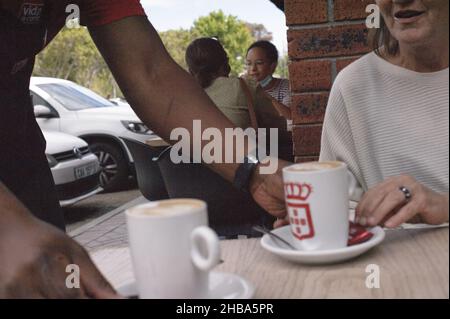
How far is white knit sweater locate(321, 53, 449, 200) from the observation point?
1370 mm

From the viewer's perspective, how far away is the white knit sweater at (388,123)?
1.37m

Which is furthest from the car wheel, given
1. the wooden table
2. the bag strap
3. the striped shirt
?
the wooden table

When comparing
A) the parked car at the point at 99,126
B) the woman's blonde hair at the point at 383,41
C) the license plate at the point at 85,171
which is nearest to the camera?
the woman's blonde hair at the point at 383,41

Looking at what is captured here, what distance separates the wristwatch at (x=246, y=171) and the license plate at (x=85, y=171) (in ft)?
16.5

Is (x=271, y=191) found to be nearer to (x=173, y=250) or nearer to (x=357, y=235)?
(x=357, y=235)

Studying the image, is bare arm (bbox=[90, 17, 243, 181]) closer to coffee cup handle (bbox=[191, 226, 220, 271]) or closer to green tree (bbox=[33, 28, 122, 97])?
coffee cup handle (bbox=[191, 226, 220, 271])

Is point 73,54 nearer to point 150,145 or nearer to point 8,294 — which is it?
point 150,145

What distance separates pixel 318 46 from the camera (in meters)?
2.66

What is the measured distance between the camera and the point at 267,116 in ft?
11.8

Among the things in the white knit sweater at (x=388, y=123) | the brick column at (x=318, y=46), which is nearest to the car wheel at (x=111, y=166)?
the brick column at (x=318, y=46)

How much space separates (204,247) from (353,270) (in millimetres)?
306

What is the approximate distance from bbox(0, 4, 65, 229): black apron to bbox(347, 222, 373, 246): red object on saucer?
3.23 feet
